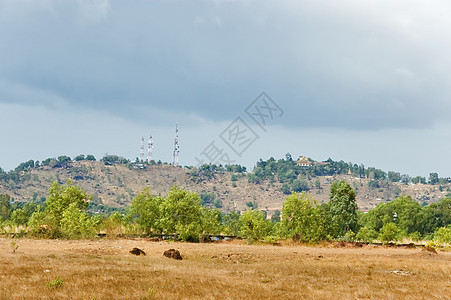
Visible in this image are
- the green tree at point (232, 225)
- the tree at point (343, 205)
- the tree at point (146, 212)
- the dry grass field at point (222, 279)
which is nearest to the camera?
the dry grass field at point (222, 279)

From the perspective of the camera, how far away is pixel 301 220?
69.1 m

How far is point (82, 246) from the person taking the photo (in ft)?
156

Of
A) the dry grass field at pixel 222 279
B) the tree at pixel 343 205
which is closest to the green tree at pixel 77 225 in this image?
the dry grass field at pixel 222 279

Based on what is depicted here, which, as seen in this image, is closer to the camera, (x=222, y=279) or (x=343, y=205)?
(x=222, y=279)

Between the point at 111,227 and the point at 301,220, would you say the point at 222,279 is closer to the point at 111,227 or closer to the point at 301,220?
the point at 301,220

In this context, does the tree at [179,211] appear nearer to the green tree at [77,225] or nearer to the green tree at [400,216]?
the green tree at [77,225]

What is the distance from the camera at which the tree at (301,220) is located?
68.5 meters

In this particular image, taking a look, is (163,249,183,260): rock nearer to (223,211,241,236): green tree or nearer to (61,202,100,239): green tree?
(61,202,100,239): green tree

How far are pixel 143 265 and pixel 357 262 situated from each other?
15355 millimetres

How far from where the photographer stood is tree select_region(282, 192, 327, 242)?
68.5 m

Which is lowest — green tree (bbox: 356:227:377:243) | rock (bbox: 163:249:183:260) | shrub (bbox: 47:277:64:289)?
shrub (bbox: 47:277:64:289)

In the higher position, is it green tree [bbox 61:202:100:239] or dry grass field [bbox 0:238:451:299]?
green tree [bbox 61:202:100:239]

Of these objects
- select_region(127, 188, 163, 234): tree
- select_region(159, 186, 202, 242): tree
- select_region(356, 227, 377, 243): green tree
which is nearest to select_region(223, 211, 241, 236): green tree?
select_region(356, 227, 377, 243): green tree

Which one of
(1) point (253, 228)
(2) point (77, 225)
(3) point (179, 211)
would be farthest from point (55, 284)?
(3) point (179, 211)
